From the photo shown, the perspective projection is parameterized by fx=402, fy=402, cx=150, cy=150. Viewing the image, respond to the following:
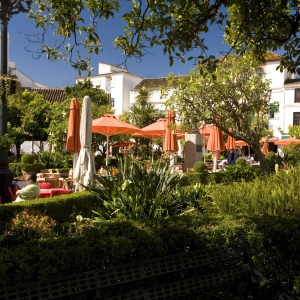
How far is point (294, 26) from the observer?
19.0 feet

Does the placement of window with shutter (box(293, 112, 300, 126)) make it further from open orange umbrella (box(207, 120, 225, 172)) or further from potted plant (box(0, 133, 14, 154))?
potted plant (box(0, 133, 14, 154))

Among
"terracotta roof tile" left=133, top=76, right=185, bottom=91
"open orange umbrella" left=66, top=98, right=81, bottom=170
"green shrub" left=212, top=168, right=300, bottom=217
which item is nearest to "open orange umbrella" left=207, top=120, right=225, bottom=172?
"open orange umbrella" left=66, top=98, right=81, bottom=170

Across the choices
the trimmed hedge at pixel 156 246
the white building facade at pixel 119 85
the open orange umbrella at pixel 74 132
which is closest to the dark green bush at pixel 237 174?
the open orange umbrella at pixel 74 132

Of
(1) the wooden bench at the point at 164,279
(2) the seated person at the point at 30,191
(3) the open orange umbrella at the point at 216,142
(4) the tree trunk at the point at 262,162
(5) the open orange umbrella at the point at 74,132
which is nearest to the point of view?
(1) the wooden bench at the point at 164,279

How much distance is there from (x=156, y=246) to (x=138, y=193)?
276cm

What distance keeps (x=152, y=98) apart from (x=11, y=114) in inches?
881

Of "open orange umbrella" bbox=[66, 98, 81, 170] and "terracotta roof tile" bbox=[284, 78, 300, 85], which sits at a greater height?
"terracotta roof tile" bbox=[284, 78, 300, 85]

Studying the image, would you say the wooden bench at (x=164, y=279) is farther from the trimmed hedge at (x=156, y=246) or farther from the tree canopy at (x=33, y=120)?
the tree canopy at (x=33, y=120)

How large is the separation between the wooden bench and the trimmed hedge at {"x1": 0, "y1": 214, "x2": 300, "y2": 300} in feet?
0.65

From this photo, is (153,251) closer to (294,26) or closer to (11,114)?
(294,26)

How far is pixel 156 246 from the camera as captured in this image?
3.59 meters

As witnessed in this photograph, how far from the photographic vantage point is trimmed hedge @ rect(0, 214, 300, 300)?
299 centimetres

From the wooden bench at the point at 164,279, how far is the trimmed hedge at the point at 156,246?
0.20 m

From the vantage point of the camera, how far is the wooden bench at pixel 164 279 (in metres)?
2.77
